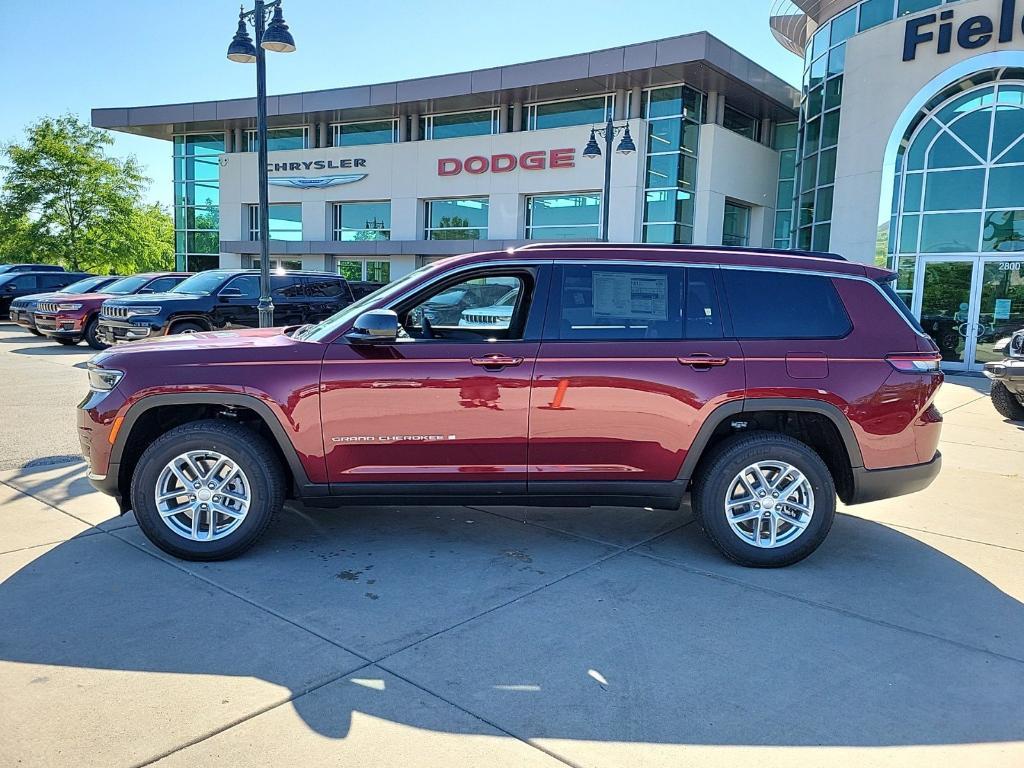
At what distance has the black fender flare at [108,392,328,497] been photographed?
14.3 ft

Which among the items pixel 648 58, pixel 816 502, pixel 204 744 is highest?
pixel 648 58

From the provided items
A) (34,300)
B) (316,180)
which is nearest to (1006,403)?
(34,300)

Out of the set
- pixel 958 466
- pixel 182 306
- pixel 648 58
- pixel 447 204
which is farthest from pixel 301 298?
pixel 447 204

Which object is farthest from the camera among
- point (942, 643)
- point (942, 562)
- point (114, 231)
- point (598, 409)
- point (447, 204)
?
point (114, 231)

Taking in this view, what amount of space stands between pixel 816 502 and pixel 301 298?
37.8 ft

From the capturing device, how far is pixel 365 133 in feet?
108

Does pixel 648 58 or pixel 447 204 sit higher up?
pixel 648 58

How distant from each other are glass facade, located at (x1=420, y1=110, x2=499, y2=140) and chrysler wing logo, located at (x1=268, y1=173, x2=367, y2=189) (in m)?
3.26

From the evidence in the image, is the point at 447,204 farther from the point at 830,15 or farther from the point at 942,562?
the point at 942,562

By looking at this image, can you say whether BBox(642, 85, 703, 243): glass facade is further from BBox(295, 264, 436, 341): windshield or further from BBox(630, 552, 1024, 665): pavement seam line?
BBox(630, 552, 1024, 665): pavement seam line

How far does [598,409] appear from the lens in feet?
14.5

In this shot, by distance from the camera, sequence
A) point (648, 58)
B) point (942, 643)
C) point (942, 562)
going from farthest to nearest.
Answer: point (648, 58)
point (942, 562)
point (942, 643)

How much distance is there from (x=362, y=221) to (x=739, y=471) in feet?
98.9

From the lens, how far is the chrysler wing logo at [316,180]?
32.2 meters
